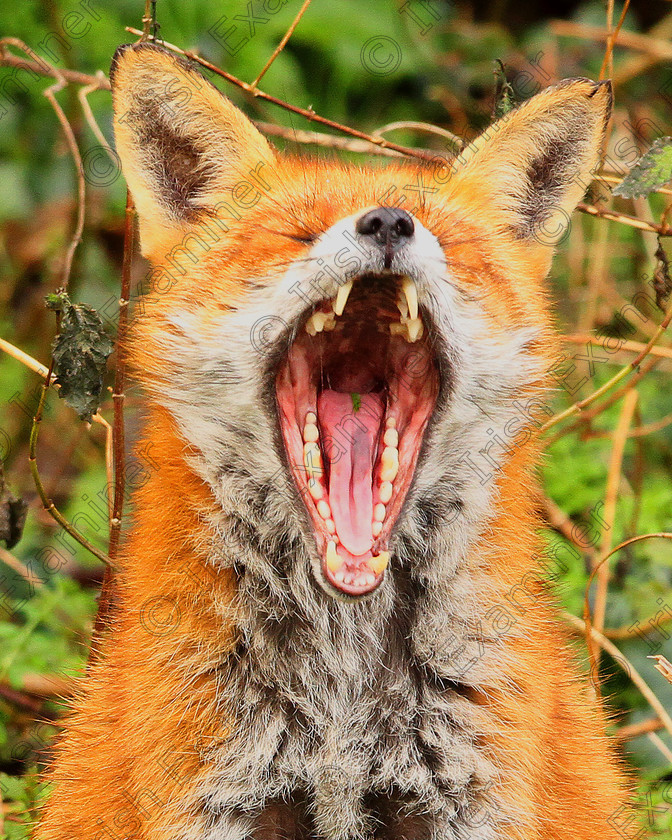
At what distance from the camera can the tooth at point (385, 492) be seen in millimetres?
3406

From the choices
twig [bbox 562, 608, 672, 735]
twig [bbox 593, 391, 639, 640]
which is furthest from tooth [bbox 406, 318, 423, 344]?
twig [bbox 593, 391, 639, 640]

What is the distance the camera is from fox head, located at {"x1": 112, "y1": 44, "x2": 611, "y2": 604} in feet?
10.7

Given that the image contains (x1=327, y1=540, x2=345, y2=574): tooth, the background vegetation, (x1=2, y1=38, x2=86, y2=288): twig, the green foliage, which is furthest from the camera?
the background vegetation

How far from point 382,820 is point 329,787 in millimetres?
220

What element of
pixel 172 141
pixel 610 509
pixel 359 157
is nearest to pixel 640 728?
pixel 610 509

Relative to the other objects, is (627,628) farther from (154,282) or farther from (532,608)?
(154,282)

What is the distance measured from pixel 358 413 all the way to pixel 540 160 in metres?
1.20

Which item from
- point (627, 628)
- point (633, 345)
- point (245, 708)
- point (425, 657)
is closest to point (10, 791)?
point (245, 708)

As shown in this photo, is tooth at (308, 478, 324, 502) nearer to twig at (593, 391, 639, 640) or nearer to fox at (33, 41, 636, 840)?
fox at (33, 41, 636, 840)

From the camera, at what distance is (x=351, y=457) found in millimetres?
3512

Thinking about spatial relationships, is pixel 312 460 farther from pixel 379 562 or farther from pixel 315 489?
pixel 379 562

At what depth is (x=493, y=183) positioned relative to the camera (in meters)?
3.90

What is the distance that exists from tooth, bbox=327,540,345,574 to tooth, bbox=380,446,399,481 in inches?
14.2

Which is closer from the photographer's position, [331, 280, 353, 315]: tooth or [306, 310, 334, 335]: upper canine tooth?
[331, 280, 353, 315]: tooth
